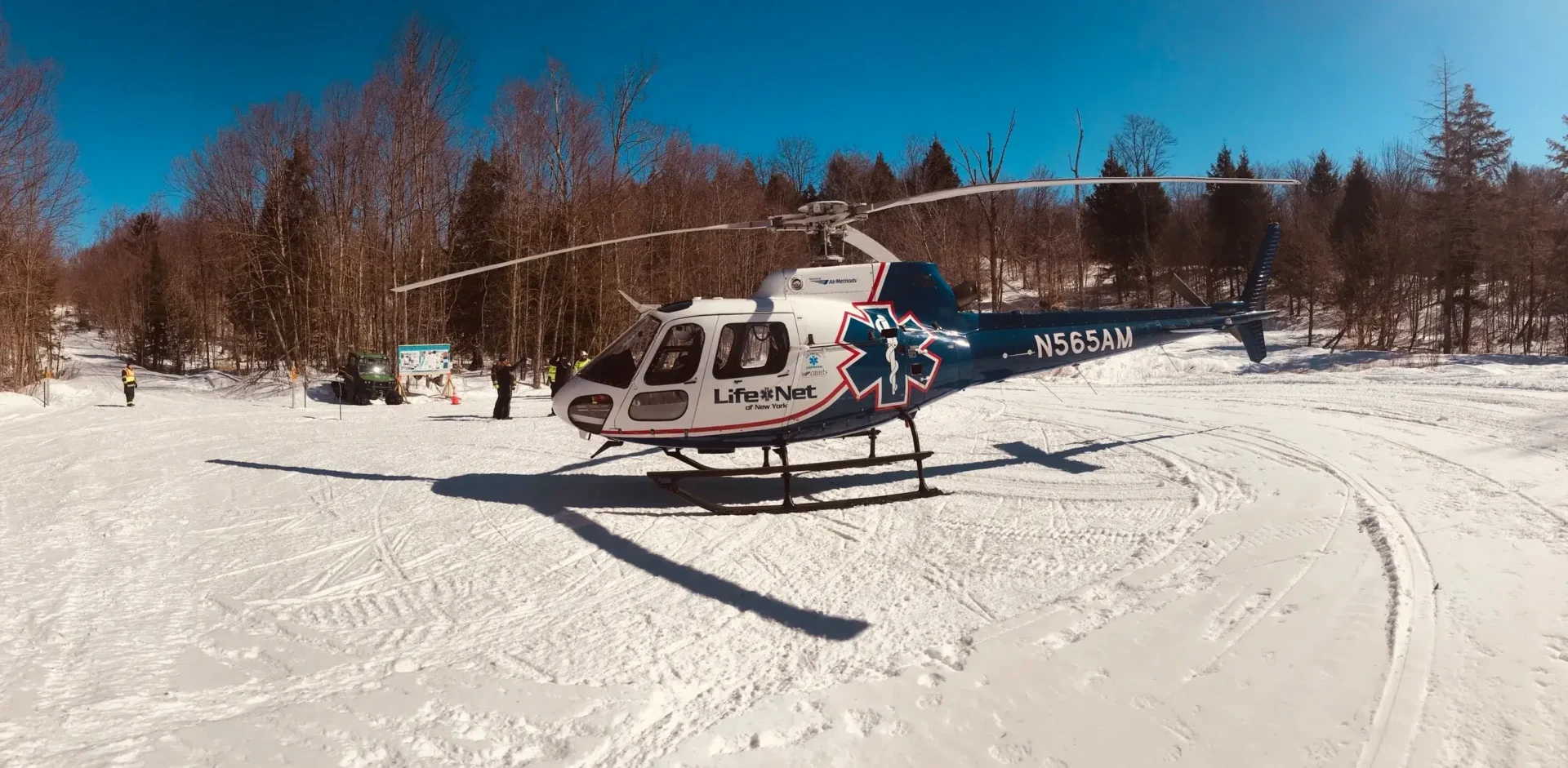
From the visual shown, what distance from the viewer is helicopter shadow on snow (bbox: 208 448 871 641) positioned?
424 centimetres

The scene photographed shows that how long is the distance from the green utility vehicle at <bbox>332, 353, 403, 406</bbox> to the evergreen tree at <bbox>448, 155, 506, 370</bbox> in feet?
28.9

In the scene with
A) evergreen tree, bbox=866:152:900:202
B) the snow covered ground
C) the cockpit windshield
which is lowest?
the snow covered ground

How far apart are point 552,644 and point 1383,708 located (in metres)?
4.07

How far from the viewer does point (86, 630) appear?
4.17 metres

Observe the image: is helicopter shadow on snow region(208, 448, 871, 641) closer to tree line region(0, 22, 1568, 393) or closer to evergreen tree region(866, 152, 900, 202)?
tree line region(0, 22, 1568, 393)

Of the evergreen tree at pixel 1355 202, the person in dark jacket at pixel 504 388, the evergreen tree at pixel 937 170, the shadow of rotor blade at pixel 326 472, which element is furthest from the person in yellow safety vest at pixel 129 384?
the evergreen tree at pixel 1355 202

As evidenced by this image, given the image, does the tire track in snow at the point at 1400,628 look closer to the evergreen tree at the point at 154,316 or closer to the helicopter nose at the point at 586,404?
the helicopter nose at the point at 586,404

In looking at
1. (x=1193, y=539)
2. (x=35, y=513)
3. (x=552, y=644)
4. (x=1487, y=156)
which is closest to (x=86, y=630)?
(x=552, y=644)

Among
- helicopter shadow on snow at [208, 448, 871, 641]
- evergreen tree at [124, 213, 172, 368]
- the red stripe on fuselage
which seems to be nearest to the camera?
helicopter shadow on snow at [208, 448, 871, 641]

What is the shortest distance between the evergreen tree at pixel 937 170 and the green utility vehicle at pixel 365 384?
31.1 metres

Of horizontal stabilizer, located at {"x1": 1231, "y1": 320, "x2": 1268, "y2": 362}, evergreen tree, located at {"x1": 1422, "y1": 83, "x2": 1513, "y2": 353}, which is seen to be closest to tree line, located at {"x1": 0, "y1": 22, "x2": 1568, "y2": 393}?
evergreen tree, located at {"x1": 1422, "y1": 83, "x2": 1513, "y2": 353}

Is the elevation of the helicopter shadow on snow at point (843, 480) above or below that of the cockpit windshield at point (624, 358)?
below

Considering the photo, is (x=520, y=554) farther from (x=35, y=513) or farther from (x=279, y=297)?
(x=279, y=297)

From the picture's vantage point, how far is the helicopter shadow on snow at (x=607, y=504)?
4.24m
